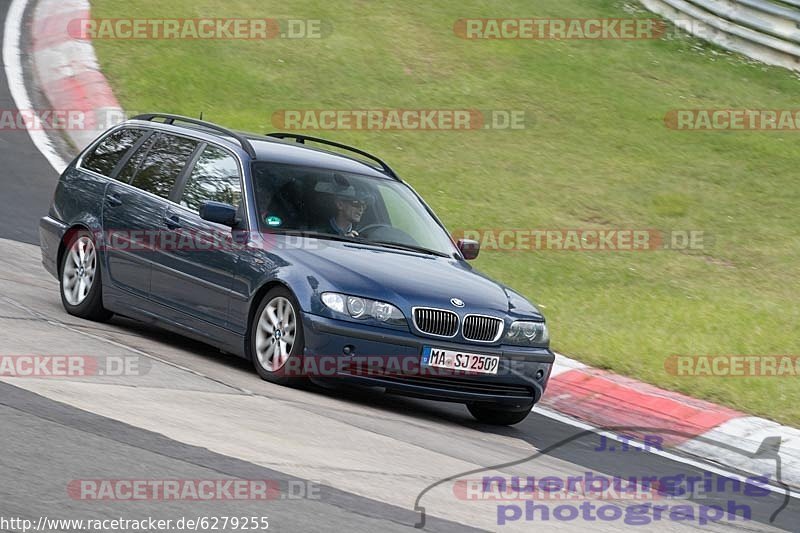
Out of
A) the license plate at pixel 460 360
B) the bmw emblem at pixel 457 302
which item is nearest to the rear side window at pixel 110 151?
the bmw emblem at pixel 457 302

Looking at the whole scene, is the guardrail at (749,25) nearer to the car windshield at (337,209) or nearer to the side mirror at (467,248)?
the side mirror at (467,248)

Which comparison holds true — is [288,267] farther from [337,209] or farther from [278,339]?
[337,209]

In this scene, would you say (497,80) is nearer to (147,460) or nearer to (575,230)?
(575,230)

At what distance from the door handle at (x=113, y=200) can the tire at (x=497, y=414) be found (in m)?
3.12

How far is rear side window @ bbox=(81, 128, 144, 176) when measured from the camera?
34.6ft

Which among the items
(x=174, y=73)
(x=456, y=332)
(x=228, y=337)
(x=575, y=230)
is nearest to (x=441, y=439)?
(x=456, y=332)

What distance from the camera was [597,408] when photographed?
9.88 meters

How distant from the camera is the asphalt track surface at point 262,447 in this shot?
5672 millimetres

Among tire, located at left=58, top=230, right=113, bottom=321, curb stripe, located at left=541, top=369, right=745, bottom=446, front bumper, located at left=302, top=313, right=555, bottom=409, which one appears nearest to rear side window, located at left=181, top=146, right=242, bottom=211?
tire, located at left=58, top=230, right=113, bottom=321

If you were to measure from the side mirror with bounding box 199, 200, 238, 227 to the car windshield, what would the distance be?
8.7 inches

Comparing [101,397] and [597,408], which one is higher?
[101,397]

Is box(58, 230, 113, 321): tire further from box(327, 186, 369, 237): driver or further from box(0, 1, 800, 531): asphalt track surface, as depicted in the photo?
box(327, 186, 369, 237): driver

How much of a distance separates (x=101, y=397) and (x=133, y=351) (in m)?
1.63

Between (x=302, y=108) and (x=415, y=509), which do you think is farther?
(x=302, y=108)
